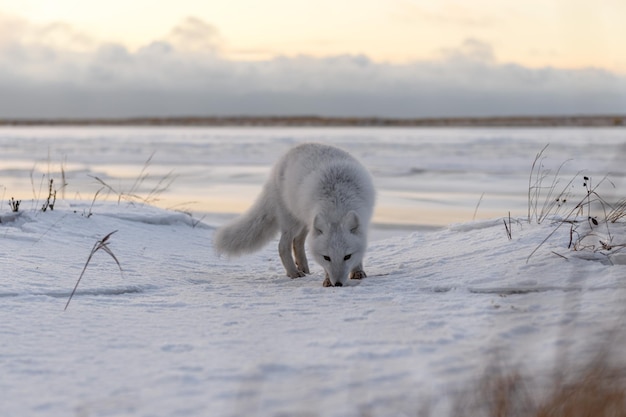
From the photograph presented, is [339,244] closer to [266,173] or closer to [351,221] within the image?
[351,221]

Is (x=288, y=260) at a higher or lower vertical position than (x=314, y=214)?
lower

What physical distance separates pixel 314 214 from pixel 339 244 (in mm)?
331

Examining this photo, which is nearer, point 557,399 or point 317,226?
point 557,399

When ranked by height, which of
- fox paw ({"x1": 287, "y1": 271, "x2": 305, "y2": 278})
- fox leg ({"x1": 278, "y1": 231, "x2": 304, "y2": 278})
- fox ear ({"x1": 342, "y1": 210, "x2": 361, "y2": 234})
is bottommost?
fox paw ({"x1": 287, "y1": 271, "x2": 305, "y2": 278})

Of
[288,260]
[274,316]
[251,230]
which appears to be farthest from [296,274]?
[274,316]

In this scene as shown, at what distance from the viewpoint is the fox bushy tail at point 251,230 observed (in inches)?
209

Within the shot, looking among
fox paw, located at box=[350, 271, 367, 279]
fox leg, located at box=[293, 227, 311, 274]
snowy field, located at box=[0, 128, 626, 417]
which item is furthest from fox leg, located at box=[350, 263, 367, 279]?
fox leg, located at box=[293, 227, 311, 274]

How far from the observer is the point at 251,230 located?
5.36 meters

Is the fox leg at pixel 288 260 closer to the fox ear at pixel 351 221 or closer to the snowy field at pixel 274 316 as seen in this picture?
the snowy field at pixel 274 316

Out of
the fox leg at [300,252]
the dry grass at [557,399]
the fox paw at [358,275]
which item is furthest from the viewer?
the fox leg at [300,252]

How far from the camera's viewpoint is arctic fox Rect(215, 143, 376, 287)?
464cm

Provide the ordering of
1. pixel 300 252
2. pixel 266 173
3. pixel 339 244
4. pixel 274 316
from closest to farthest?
pixel 274 316, pixel 339 244, pixel 300 252, pixel 266 173

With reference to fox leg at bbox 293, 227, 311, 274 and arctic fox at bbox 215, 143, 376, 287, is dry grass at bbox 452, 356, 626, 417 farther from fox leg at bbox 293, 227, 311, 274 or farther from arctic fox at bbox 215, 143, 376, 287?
fox leg at bbox 293, 227, 311, 274

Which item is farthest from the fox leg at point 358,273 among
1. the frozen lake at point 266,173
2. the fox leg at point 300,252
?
the frozen lake at point 266,173
